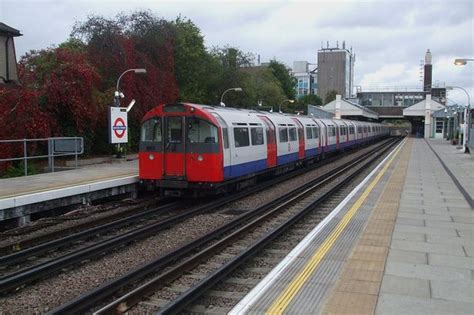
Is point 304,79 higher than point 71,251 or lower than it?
higher

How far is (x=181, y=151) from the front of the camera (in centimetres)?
1412

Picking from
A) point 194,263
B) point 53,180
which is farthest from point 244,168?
point 194,263

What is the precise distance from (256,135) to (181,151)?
13.0ft

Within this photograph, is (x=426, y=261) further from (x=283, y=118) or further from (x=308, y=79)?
(x=308, y=79)

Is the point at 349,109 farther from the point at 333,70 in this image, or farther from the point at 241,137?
the point at 333,70

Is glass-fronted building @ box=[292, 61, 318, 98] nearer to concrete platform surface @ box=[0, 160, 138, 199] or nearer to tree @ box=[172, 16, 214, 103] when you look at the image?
tree @ box=[172, 16, 214, 103]

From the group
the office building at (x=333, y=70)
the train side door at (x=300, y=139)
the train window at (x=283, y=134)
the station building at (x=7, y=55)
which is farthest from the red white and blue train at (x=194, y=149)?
the office building at (x=333, y=70)

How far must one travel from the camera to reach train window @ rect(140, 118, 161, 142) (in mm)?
14570

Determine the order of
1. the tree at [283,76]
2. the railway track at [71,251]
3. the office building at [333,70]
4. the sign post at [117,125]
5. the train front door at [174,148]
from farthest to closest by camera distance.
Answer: the office building at [333,70], the tree at [283,76], the sign post at [117,125], the train front door at [174,148], the railway track at [71,251]

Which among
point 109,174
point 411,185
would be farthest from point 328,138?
point 109,174

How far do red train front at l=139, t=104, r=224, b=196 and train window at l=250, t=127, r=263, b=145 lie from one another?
3.11 m

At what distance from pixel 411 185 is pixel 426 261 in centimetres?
1017

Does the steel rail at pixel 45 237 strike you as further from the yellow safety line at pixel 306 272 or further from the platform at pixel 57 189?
the yellow safety line at pixel 306 272

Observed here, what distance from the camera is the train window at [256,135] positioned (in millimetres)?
16969
